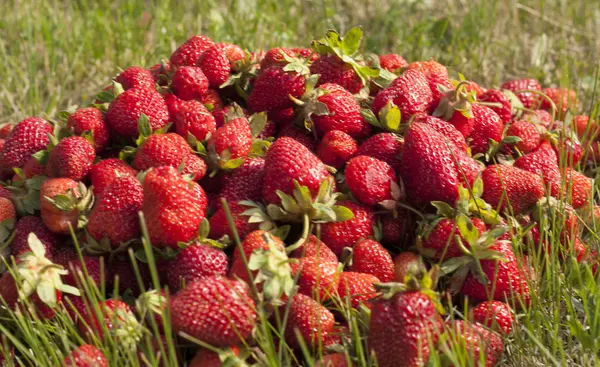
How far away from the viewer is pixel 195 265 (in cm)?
182

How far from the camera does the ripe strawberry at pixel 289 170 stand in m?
1.90

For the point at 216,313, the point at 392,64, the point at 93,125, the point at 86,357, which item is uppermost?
the point at 392,64

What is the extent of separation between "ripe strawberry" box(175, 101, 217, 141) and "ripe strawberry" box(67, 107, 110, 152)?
20 cm

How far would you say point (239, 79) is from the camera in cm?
235

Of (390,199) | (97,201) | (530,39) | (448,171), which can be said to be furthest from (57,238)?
(530,39)

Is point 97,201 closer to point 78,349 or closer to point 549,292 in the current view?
point 78,349

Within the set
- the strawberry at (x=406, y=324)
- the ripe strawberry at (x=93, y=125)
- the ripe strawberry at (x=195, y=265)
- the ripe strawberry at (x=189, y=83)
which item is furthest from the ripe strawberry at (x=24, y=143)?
the strawberry at (x=406, y=324)

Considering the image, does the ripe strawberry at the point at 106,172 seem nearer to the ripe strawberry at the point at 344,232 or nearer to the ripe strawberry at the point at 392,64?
the ripe strawberry at the point at 344,232

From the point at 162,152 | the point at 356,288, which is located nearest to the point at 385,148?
the point at 356,288

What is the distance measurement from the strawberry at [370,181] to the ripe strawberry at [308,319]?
1.12 ft

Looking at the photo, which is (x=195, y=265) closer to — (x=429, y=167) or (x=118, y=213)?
(x=118, y=213)

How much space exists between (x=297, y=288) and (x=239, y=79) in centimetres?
82

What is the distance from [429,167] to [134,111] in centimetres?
75

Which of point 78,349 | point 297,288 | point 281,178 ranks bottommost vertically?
point 78,349
